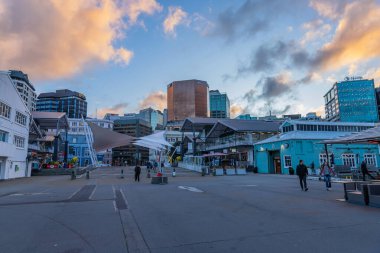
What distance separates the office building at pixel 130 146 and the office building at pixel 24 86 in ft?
137

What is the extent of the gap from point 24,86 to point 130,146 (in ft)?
183

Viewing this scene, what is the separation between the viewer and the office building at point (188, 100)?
182 meters

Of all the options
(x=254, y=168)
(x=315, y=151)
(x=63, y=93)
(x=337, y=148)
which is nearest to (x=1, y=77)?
(x=254, y=168)

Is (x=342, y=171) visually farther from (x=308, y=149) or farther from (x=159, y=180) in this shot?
(x=159, y=180)

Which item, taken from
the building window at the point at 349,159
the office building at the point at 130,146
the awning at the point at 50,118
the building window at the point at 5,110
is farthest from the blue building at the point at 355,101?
the building window at the point at 5,110

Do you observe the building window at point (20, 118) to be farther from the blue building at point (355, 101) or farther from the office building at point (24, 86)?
the blue building at point (355, 101)

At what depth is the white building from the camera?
98.2 feet

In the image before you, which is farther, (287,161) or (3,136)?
(287,161)

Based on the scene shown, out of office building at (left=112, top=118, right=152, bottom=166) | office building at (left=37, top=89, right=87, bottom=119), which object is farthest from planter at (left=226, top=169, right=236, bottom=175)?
office building at (left=37, top=89, right=87, bottom=119)

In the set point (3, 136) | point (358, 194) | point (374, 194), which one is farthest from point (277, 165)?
point (3, 136)

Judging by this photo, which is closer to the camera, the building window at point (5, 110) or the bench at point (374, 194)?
the bench at point (374, 194)

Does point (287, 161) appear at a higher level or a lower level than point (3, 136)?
lower

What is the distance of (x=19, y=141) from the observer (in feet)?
115

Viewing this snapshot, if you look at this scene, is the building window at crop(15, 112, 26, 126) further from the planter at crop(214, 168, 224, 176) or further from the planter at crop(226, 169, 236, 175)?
the planter at crop(226, 169, 236, 175)
